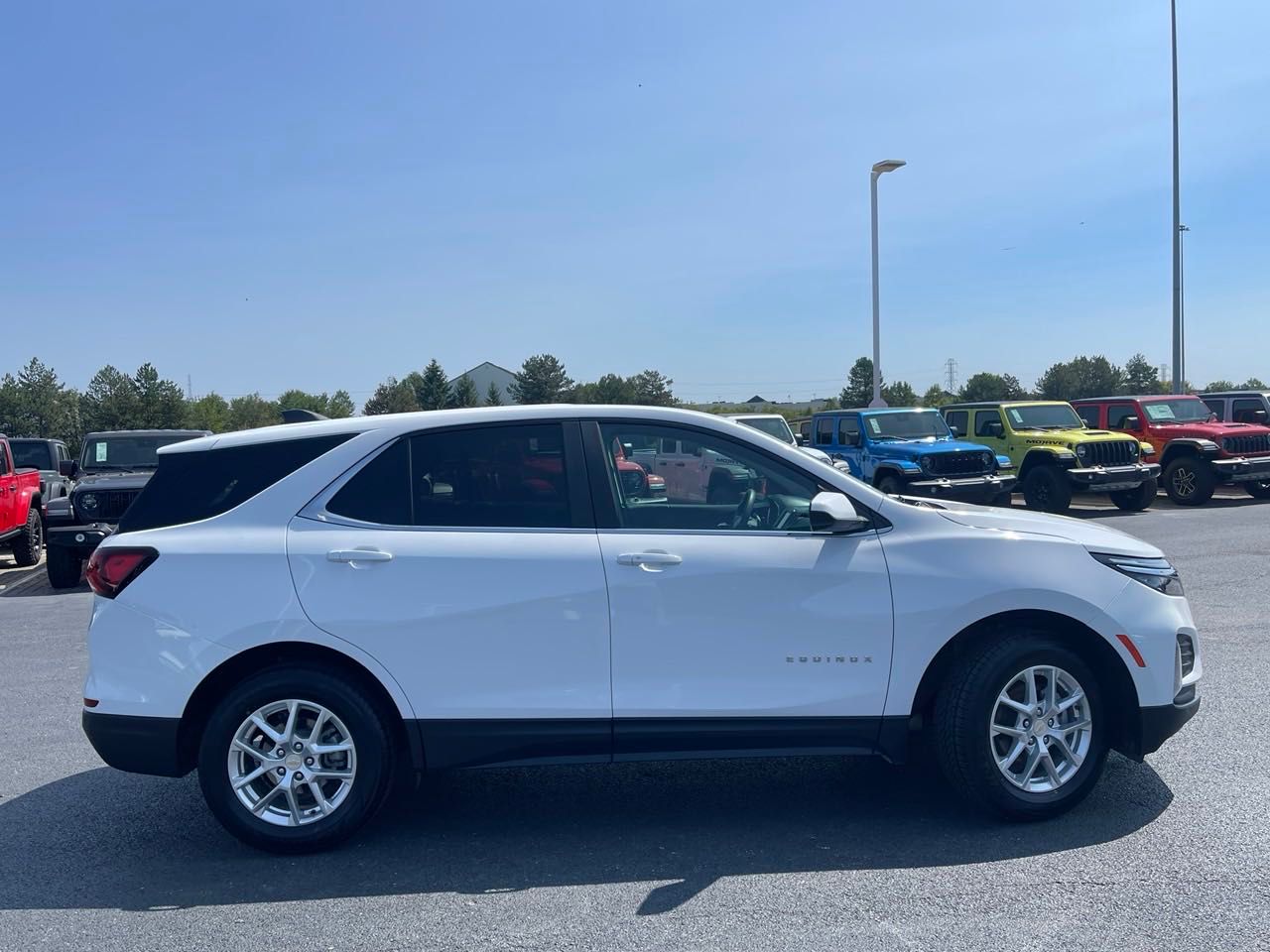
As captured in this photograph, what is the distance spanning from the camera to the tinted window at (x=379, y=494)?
458 cm

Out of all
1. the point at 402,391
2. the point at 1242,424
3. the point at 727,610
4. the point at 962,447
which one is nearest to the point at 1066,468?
the point at 962,447

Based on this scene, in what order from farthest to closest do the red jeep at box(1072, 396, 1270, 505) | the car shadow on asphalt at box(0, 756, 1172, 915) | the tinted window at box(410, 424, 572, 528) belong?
1. the red jeep at box(1072, 396, 1270, 505)
2. the tinted window at box(410, 424, 572, 528)
3. the car shadow on asphalt at box(0, 756, 1172, 915)

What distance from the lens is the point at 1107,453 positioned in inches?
728

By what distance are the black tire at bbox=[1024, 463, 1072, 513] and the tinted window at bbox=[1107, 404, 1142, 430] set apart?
3209 millimetres

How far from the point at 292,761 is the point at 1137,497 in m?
17.6

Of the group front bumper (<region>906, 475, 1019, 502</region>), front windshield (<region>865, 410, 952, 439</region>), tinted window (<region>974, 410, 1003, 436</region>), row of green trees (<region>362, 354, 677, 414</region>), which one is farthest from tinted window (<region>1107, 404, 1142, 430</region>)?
row of green trees (<region>362, 354, 677, 414</region>)

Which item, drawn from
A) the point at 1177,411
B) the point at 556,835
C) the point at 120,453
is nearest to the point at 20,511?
the point at 120,453

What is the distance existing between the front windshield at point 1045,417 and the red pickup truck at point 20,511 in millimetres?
15674

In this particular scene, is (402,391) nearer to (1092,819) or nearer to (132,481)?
(132,481)

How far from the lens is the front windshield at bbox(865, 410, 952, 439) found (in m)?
18.4

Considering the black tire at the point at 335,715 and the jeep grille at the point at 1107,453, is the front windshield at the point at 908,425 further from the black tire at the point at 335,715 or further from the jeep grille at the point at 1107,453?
the black tire at the point at 335,715

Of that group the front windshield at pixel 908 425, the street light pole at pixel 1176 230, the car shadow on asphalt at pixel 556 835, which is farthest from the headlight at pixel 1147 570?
the street light pole at pixel 1176 230

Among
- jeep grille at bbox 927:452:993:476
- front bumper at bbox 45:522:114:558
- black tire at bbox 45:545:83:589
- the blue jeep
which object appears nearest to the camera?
A: front bumper at bbox 45:522:114:558

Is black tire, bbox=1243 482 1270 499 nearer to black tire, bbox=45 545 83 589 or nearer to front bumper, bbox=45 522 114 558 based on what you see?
front bumper, bbox=45 522 114 558
